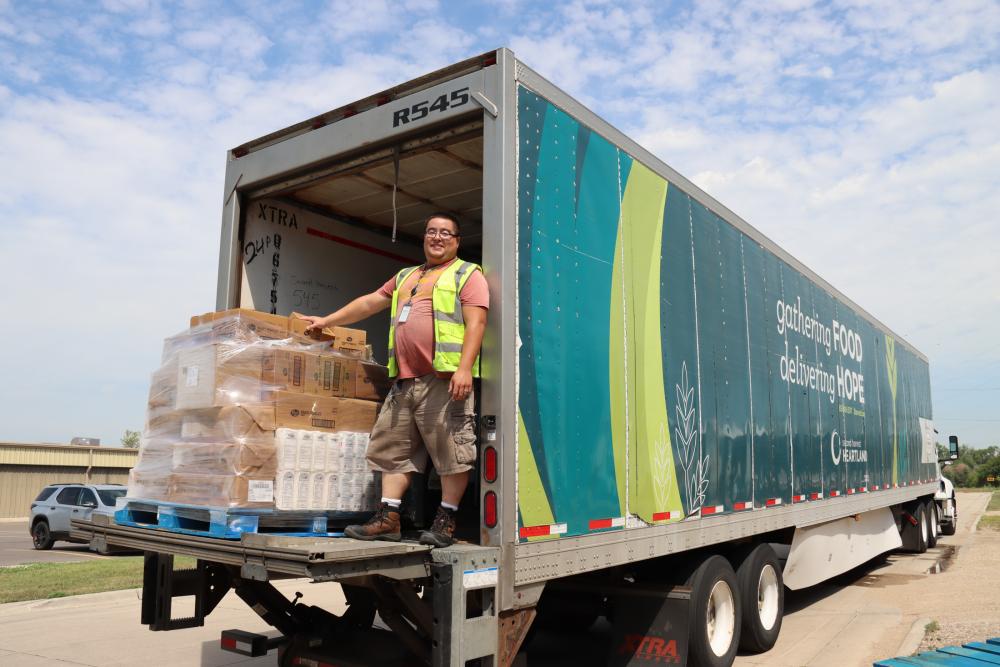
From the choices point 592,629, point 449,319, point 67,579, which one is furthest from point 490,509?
point 67,579

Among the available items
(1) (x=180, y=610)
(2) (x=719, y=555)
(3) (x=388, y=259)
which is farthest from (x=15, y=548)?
(2) (x=719, y=555)

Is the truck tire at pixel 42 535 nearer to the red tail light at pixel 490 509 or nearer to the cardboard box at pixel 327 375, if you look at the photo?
the cardboard box at pixel 327 375

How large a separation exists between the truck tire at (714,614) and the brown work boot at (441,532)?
2250 mm

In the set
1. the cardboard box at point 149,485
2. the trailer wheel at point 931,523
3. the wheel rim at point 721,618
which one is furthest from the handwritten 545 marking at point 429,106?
the trailer wheel at point 931,523

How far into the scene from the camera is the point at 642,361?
4.98 meters

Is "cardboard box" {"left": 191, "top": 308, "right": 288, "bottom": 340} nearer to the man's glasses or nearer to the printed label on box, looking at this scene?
the printed label on box

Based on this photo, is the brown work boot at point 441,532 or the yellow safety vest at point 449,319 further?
the yellow safety vest at point 449,319

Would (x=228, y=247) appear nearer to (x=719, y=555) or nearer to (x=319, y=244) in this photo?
(x=319, y=244)

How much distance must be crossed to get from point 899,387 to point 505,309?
1094 centimetres

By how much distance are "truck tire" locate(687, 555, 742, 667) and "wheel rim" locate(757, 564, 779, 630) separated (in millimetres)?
495

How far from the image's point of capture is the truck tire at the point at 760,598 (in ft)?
20.6

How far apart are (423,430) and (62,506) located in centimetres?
1540

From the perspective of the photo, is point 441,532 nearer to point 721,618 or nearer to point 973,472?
point 721,618

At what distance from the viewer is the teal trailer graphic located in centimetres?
411
